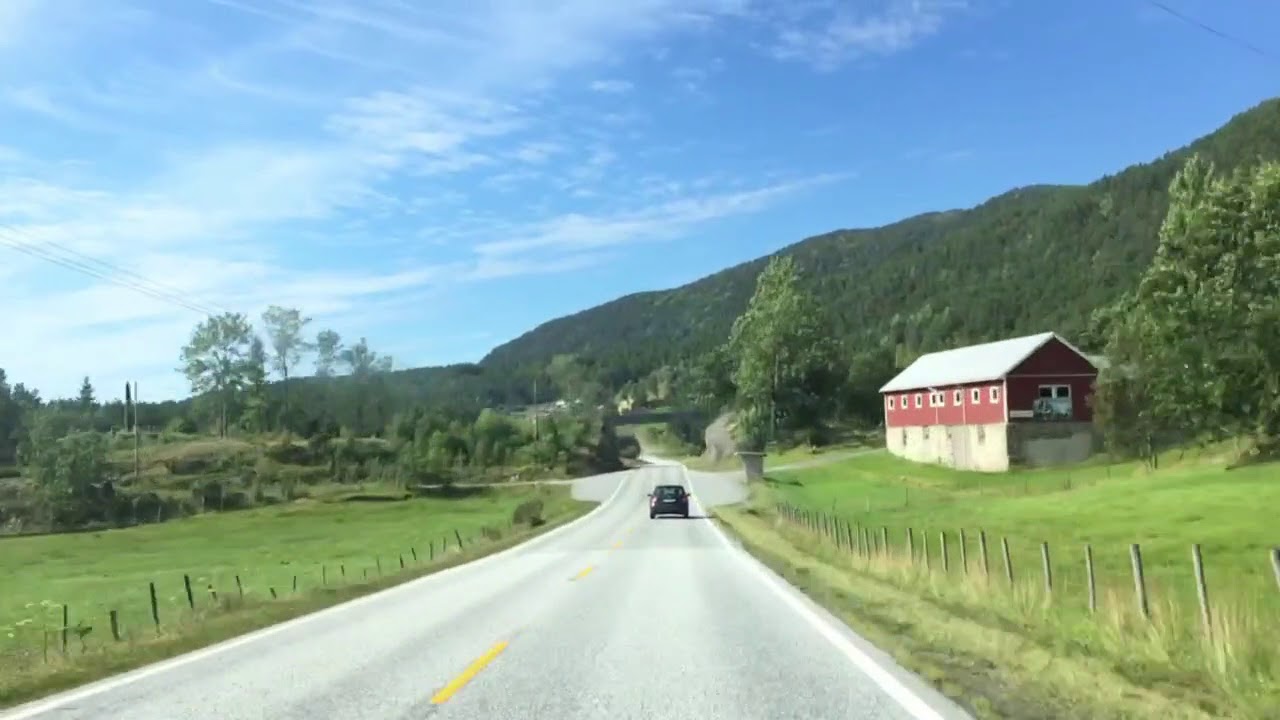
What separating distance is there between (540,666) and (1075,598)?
9237 millimetres

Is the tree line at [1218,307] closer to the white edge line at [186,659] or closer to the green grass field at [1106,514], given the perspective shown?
the green grass field at [1106,514]

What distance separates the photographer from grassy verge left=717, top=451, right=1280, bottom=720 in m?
8.67

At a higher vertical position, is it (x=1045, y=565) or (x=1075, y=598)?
(x=1045, y=565)

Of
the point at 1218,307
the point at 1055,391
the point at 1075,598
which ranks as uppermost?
the point at 1218,307

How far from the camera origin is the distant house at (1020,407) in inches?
2980

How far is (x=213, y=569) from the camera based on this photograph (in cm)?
4538

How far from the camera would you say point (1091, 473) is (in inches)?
2491

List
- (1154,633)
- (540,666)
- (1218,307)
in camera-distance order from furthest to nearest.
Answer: (1218,307) → (540,666) → (1154,633)

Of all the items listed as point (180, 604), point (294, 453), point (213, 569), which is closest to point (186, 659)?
point (180, 604)

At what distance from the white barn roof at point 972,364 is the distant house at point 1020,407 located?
10 centimetres

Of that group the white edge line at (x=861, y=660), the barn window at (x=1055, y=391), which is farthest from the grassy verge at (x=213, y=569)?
the barn window at (x=1055, y=391)

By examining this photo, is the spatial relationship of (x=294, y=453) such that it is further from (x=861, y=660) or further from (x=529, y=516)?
(x=861, y=660)

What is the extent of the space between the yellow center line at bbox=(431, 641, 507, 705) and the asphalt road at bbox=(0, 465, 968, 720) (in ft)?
0.08

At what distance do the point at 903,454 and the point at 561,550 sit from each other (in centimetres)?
6515
